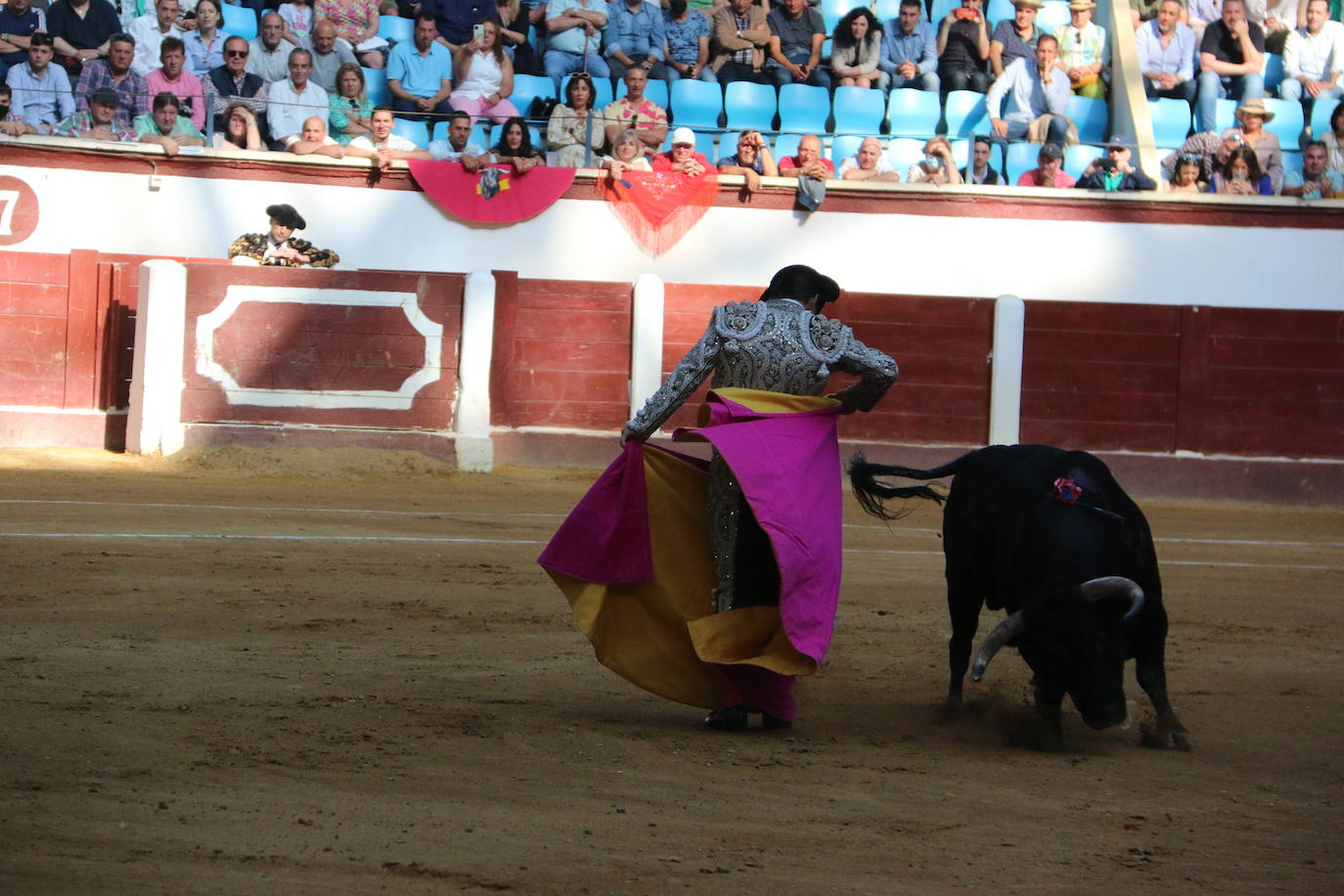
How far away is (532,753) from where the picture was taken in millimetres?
3209

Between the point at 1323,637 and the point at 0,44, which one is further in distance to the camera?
the point at 0,44

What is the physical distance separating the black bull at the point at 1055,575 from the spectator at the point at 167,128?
7.04 metres

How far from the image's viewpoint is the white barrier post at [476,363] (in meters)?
9.84

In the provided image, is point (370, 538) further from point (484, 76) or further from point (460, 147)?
point (484, 76)

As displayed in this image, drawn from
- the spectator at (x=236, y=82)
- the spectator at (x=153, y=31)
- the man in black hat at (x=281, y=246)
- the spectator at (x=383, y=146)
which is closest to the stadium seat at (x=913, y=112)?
the spectator at (x=383, y=146)

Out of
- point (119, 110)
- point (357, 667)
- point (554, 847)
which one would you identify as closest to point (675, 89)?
point (119, 110)

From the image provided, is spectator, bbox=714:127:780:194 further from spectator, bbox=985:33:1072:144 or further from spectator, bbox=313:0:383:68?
spectator, bbox=313:0:383:68

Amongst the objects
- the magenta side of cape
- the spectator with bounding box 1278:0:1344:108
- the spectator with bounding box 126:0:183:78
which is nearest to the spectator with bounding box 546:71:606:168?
the spectator with bounding box 126:0:183:78

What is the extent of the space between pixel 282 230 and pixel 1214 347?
6.08 m

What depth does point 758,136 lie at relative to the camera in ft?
33.5

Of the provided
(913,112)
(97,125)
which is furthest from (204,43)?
(913,112)

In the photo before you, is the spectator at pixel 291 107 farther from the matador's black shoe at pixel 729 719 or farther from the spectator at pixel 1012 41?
the matador's black shoe at pixel 729 719

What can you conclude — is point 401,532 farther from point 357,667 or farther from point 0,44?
point 0,44

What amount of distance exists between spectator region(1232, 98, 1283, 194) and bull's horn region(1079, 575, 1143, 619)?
7.98 metres
